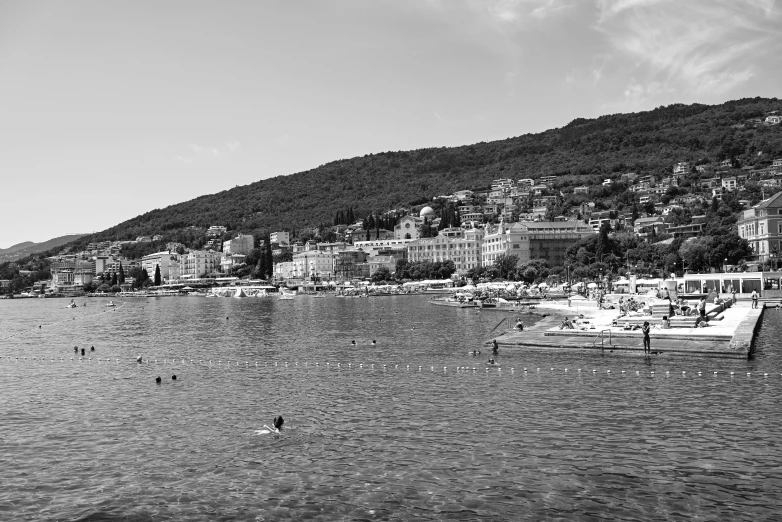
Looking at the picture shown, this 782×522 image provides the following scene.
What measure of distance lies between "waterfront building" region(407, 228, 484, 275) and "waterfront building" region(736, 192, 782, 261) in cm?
6973

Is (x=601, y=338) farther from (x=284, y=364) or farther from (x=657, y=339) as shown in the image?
(x=284, y=364)

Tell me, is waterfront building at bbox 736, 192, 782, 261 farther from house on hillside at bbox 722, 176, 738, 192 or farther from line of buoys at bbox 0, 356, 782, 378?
house on hillside at bbox 722, 176, 738, 192

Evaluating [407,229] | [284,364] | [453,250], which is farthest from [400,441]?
[407,229]

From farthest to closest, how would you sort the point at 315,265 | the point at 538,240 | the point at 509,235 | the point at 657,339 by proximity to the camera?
1. the point at 315,265
2. the point at 509,235
3. the point at 538,240
4. the point at 657,339

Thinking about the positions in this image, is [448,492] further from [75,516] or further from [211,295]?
[211,295]

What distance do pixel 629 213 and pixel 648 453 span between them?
16773 centimetres

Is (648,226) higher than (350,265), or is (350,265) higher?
(648,226)

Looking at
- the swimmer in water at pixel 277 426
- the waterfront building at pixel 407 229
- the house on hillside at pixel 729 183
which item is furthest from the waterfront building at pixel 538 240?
the swimmer in water at pixel 277 426

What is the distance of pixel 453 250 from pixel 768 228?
82.6 metres

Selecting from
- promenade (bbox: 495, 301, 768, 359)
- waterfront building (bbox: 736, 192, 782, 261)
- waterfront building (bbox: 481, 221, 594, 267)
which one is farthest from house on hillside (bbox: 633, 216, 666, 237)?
promenade (bbox: 495, 301, 768, 359)

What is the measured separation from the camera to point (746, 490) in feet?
46.6

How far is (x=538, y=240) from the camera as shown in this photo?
138250mm

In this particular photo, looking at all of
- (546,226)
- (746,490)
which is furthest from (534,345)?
(546,226)

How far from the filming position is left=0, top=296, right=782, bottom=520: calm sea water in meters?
14.1
